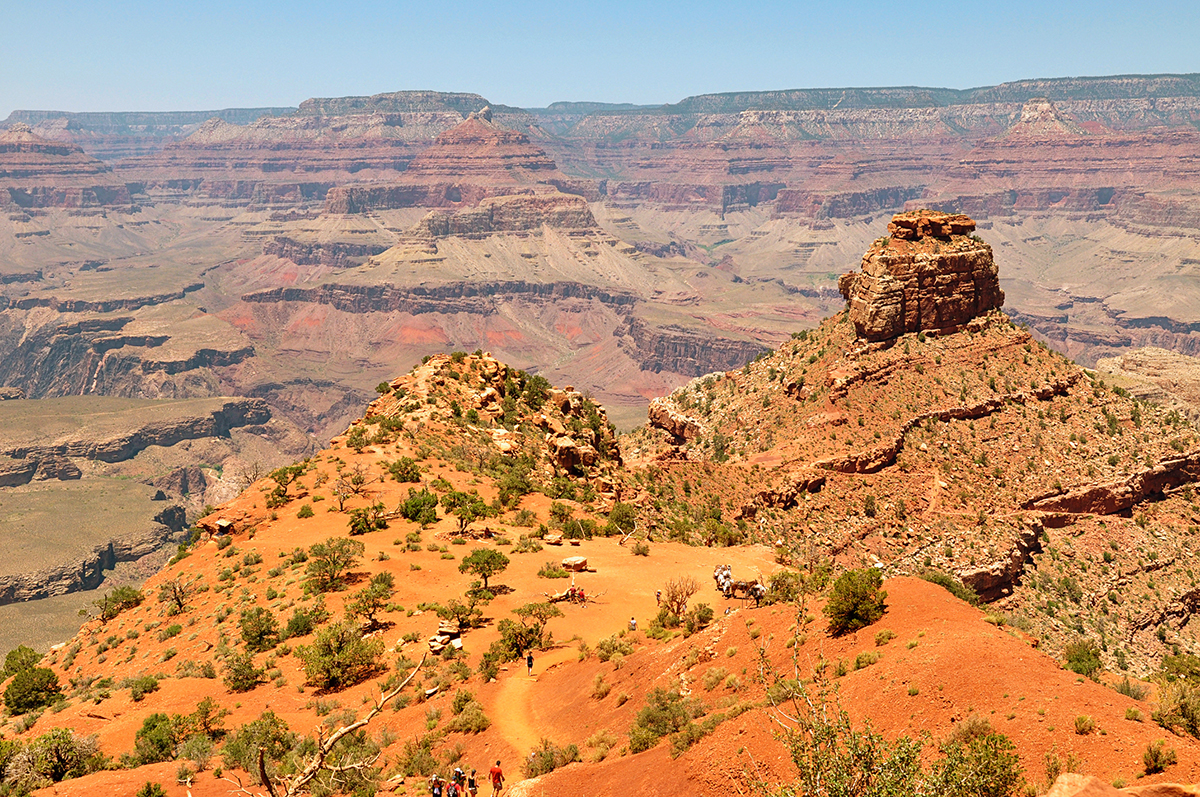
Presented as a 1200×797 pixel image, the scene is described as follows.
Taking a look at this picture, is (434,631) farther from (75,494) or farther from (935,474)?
(75,494)

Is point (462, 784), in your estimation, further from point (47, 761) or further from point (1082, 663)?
point (1082, 663)

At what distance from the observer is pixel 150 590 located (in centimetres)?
5025

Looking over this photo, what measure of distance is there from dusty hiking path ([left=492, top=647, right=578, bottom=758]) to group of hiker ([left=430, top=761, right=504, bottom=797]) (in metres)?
1.08

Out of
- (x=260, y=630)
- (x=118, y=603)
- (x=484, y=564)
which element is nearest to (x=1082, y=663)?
(x=484, y=564)

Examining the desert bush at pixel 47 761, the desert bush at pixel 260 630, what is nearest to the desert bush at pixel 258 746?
the desert bush at pixel 47 761

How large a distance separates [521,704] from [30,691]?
2367 centimetres

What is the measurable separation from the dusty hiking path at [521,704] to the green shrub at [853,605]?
10935mm

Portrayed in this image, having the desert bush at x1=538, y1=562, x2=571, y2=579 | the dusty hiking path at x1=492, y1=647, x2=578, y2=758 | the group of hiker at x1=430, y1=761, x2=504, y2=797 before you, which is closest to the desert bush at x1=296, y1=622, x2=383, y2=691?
the dusty hiking path at x1=492, y1=647, x2=578, y2=758

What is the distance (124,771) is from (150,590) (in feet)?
79.2

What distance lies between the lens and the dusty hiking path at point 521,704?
29.0 metres

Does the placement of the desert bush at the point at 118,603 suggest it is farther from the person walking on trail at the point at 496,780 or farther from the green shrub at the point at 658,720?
the green shrub at the point at 658,720

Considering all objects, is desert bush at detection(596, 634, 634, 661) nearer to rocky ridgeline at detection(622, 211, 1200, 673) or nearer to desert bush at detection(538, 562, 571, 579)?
desert bush at detection(538, 562, 571, 579)

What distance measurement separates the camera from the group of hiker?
24953mm

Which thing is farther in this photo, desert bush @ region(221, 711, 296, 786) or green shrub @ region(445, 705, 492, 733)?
green shrub @ region(445, 705, 492, 733)
